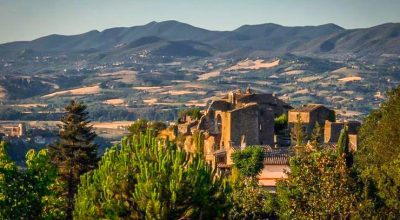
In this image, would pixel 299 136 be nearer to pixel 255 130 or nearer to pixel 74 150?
pixel 255 130

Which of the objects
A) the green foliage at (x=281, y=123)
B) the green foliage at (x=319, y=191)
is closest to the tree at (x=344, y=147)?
the green foliage at (x=319, y=191)

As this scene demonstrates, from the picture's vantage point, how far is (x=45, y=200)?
32.8 metres

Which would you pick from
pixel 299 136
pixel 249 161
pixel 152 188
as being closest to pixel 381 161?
pixel 299 136

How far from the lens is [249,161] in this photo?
50781 millimetres

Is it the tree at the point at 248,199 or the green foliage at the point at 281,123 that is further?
the green foliage at the point at 281,123

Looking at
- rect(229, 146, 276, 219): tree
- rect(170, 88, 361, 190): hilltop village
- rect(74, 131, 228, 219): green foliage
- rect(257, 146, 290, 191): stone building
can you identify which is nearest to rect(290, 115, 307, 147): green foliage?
rect(170, 88, 361, 190): hilltop village

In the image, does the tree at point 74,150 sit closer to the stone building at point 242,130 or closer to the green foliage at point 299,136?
the stone building at point 242,130

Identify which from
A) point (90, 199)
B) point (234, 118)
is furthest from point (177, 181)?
point (234, 118)

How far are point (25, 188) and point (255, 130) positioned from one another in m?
30.6

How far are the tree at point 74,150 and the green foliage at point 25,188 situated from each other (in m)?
14.4

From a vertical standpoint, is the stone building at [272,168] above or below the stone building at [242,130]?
below

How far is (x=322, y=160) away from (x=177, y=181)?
751 cm

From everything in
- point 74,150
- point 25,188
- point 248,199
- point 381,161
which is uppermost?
point 25,188

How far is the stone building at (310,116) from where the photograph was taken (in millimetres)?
62156
